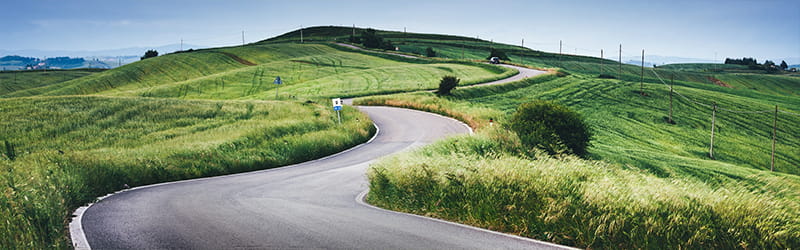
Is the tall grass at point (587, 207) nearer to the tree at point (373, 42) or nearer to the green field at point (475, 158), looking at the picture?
the green field at point (475, 158)

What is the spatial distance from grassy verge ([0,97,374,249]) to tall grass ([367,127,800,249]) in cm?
612

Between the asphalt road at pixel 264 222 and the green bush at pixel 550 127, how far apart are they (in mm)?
9896

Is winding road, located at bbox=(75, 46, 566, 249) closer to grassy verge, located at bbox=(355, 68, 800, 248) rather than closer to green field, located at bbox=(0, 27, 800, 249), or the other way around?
grassy verge, located at bbox=(355, 68, 800, 248)

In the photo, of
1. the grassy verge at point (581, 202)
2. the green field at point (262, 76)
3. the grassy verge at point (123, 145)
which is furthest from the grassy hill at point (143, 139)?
the grassy verge at point (581, 202)

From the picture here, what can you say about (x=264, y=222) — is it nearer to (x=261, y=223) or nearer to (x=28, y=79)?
(x=261, y=223)

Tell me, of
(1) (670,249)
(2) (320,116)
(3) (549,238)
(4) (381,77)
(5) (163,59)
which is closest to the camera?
(1) (670,249)

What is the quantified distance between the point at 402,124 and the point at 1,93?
84.0 metres

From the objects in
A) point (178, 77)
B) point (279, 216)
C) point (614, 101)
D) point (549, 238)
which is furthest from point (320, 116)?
point (178, 77)

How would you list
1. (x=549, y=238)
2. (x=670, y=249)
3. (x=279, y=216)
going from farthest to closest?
(x=279, y=216)
(x=549, y=238)
(x=670, y=249)

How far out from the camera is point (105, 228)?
7.83m

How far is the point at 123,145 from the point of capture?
72.1ft

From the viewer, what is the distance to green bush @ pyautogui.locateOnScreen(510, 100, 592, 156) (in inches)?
814

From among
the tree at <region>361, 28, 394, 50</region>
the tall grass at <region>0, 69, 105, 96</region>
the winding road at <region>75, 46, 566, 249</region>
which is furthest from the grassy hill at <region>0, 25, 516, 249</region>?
the tree at <region>361, 28, 394, 50</region>

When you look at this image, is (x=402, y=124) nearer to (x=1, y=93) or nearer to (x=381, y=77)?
(x=381, y=77)
